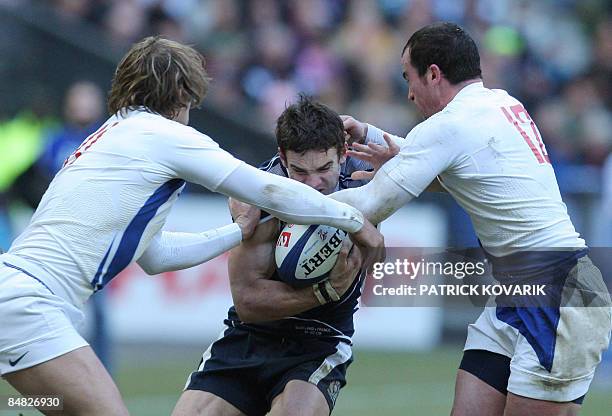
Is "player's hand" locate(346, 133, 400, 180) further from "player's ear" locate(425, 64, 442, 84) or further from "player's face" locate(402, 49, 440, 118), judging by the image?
"player's ear" locate(425, 64, 442, 84)

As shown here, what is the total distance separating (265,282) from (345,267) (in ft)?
1.38

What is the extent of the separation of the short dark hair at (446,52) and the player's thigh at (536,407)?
151cm

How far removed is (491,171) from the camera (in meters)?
5.08

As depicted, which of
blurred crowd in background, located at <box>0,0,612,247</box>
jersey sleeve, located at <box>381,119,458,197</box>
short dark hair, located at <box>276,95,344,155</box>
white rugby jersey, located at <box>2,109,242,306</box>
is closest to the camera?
white rugby jersey, located at <box>2,109,242,306</box>

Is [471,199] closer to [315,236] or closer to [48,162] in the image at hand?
[315,236]

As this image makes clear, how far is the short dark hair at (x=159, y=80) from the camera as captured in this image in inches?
190

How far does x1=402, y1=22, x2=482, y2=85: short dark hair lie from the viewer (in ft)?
17.3

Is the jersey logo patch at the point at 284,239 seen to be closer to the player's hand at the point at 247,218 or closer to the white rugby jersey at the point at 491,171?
the player's hand at the point at 247,218

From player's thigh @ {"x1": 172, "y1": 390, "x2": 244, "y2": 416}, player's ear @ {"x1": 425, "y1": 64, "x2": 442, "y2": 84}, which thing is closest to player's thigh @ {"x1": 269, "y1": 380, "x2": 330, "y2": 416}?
player's thigh @ {"x1": 172, "y1": 390, "x2": 244, "y2": 416}

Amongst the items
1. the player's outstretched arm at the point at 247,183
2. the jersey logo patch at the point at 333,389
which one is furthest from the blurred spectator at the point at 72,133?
the player's outstretched arm at the point at 247,183

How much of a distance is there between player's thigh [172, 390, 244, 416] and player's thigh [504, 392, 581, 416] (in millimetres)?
1325

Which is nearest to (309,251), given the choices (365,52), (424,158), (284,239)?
(284,239)

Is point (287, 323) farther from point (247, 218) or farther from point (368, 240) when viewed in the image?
point (368, 240)

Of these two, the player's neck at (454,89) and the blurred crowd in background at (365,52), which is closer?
the player's neck at (454,89)
